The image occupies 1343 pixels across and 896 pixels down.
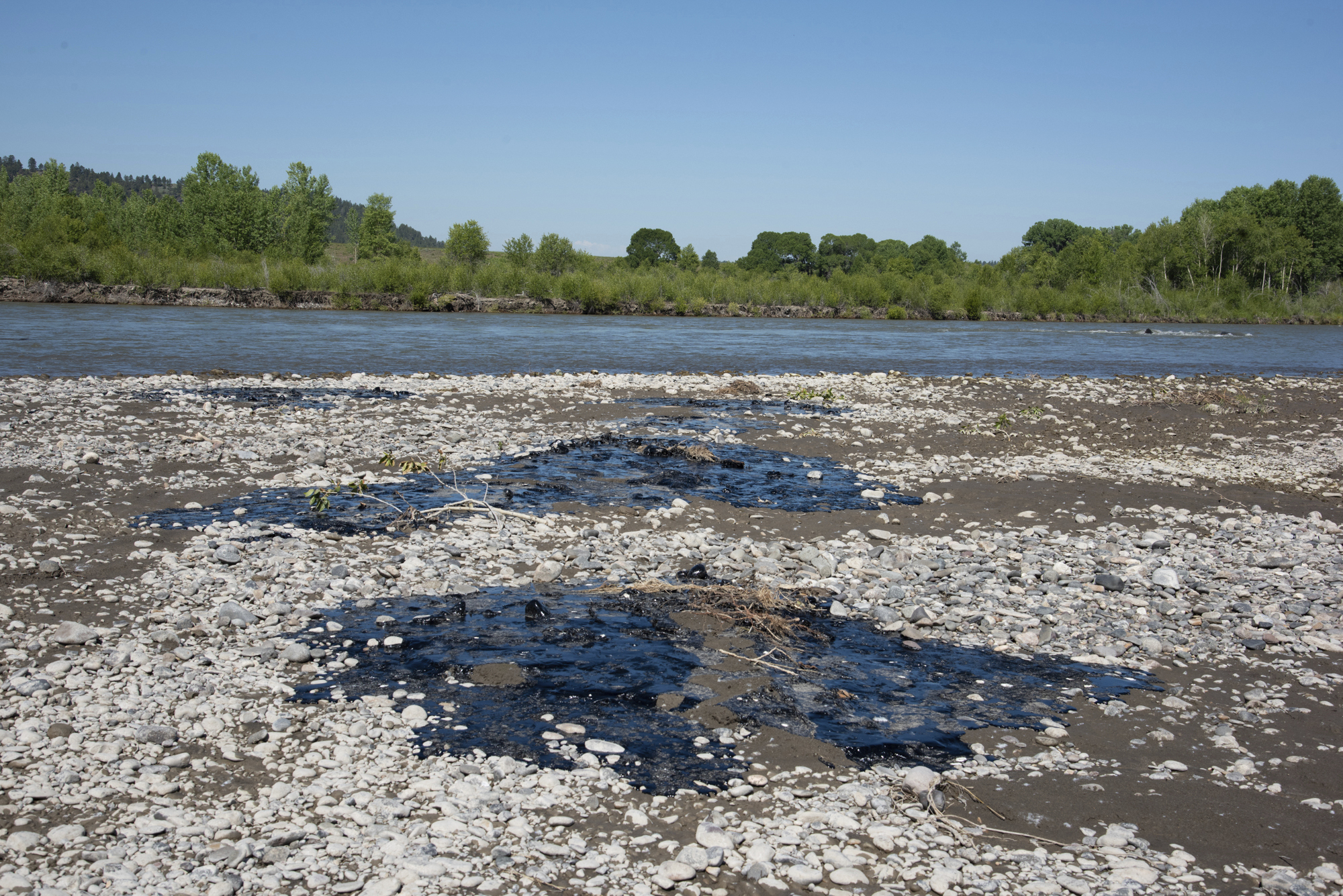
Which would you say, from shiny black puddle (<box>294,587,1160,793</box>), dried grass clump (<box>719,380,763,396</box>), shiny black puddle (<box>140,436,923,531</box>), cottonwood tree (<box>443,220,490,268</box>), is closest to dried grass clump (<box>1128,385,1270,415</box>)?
dried grass clump (<box>719,380,763,396</box>)

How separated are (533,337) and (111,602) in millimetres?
36432

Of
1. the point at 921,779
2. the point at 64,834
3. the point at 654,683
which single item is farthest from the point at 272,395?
the point at 921,779

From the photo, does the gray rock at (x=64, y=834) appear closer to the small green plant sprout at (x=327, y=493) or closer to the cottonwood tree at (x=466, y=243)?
the small green plant sprout at (x=327, y=493)

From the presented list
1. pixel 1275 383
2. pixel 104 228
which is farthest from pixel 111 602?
pixel 104 228

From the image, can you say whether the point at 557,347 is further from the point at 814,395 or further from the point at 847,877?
the point at 847,877

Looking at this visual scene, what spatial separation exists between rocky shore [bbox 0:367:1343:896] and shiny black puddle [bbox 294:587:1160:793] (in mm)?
81

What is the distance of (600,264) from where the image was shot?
116 metres

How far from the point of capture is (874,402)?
2136 centimetres

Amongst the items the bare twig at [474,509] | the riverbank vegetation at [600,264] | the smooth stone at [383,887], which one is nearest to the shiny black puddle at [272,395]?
the bare twig at [474,509]

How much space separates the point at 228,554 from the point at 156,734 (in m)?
3.44

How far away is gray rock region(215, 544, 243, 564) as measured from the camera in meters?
7.96

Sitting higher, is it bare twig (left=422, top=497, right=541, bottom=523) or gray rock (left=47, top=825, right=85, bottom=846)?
bare twig (left=422, top=497, right=541, bottom=523)

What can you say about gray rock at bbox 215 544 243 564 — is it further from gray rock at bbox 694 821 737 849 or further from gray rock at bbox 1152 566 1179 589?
gray rock at bbox 1152 566 1179 589

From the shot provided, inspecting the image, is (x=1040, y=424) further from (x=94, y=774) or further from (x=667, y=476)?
(x=94, y=774)
